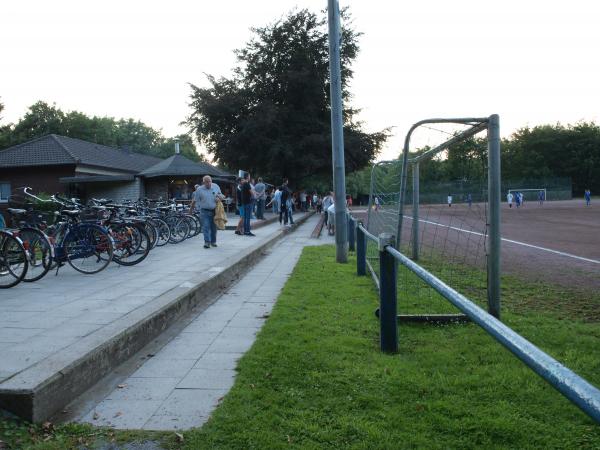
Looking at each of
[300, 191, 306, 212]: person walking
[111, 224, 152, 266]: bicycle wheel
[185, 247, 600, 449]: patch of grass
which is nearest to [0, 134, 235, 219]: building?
[300, 191, 306, 212]: person walking

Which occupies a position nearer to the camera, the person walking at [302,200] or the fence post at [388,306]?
the fence post at [388,306]

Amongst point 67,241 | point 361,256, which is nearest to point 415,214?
point 361,256

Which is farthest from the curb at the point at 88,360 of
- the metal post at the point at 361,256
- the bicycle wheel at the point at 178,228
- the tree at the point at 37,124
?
the tree at the point at 37,124

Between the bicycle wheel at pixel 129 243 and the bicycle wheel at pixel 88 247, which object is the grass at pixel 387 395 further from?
the bicycle wheel at pixel 129 243

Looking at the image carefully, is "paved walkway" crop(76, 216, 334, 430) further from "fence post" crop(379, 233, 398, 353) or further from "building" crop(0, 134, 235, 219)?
"building" crop(0, 134, 235, 219)

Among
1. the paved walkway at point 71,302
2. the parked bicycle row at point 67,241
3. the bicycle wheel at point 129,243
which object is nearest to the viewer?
the paved walkway at point 71,302

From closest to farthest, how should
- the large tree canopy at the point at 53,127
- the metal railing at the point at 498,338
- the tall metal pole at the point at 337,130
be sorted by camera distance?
the metal railing at the point at 498,338 → the tall metal pole at the point at 337,130 → the large tree canopy at the point at 53,127

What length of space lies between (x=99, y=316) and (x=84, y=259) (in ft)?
11.0

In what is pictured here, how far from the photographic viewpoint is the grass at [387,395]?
282cm

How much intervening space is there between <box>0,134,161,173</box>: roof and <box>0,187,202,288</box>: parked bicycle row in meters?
25.7

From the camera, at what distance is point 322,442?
9.18 feet

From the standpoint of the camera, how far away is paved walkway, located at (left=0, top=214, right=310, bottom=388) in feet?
13.3

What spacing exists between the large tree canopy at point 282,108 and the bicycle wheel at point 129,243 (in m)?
26.6

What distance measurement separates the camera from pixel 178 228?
563 inches
